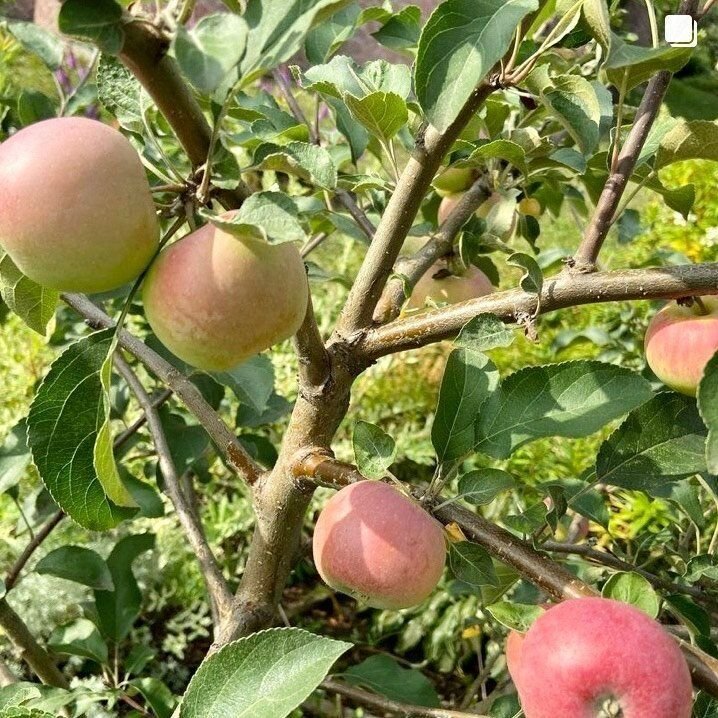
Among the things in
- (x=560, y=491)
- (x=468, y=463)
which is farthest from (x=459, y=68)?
(x=468, y=463)

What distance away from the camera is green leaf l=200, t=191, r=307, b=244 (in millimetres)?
451

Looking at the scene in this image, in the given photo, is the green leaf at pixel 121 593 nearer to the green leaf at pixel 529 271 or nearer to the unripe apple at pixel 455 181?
the unripe apple at pixel 455 181

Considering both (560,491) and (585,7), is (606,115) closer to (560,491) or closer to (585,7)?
(585,7)

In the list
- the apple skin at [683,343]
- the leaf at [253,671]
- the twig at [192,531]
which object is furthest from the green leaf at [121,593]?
the apple skin at [683,343]

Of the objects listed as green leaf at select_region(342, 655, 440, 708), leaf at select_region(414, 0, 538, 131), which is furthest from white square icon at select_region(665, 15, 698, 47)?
green leaf at select_region(342, 655, 440, 708)

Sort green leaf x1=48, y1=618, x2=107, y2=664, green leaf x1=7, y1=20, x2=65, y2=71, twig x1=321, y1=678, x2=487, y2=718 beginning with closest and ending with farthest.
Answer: twig x1=321, y1=678, x2=487, y2=718, green leaf x1=7, y1=20, x2=65, y2=71, green leaf x1=48, y1=618, x2=107, y2=664

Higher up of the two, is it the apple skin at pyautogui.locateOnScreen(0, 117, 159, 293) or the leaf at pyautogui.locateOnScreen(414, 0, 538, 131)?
the apple skin at pyautogui.locateOnScreen(0, 117, 159, 293)

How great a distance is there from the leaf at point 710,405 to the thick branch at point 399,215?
0.81ft

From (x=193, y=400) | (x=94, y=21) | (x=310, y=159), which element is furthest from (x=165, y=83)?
(x=193, y=400)

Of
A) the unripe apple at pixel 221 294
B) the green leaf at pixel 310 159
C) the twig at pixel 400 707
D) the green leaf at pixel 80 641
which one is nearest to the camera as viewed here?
the unripe apple at pixel 221 294

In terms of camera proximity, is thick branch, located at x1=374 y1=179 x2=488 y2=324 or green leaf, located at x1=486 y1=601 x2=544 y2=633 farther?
thick branch, located at x1=374 y1=179 x2=488 y2=324

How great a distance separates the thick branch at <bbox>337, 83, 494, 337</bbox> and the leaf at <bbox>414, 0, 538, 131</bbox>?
0.05m

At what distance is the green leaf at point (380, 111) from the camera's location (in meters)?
0.71

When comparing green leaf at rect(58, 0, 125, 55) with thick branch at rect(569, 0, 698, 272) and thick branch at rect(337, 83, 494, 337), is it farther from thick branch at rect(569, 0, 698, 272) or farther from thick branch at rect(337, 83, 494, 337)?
thick branch at rect(569, 0, 698, 272)
